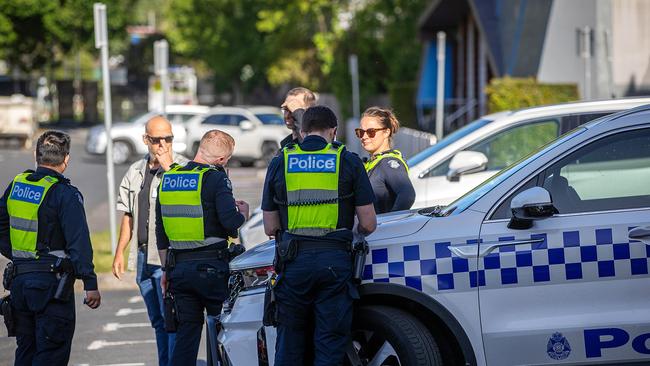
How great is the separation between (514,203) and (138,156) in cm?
2731

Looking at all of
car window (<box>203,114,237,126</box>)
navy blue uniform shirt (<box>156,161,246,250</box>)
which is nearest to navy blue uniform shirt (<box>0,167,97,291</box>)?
navy blue uniform shirt (<box>156,161,246,250</box>)

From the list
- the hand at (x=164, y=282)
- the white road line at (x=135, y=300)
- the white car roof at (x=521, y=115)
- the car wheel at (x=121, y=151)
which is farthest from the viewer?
the car wheel at (x=121, y=151)

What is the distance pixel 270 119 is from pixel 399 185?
985 inches

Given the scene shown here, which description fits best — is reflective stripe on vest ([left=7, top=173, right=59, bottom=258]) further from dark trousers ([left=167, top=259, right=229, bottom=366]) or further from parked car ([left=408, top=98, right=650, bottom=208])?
parked car ([left=408, top=98, right=650, bottom=208])

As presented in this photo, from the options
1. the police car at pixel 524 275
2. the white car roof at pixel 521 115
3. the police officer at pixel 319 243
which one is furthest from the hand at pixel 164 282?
the white car roof at pixel 521 115

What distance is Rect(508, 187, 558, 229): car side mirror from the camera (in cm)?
544

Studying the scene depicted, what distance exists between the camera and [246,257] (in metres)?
6.14

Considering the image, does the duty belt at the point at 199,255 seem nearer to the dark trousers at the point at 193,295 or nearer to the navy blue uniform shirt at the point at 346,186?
the dark trousers at the point at 193,295

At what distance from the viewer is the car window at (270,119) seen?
31.6 meters

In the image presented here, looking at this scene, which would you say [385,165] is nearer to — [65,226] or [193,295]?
[193,295]

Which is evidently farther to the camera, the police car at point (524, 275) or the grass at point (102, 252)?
the grass at point (102, 252)

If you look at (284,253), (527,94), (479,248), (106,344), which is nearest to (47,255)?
(284,253)

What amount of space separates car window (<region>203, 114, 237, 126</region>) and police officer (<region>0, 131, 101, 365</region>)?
25.2 metres

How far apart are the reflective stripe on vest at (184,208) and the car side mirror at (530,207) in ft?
5.85
